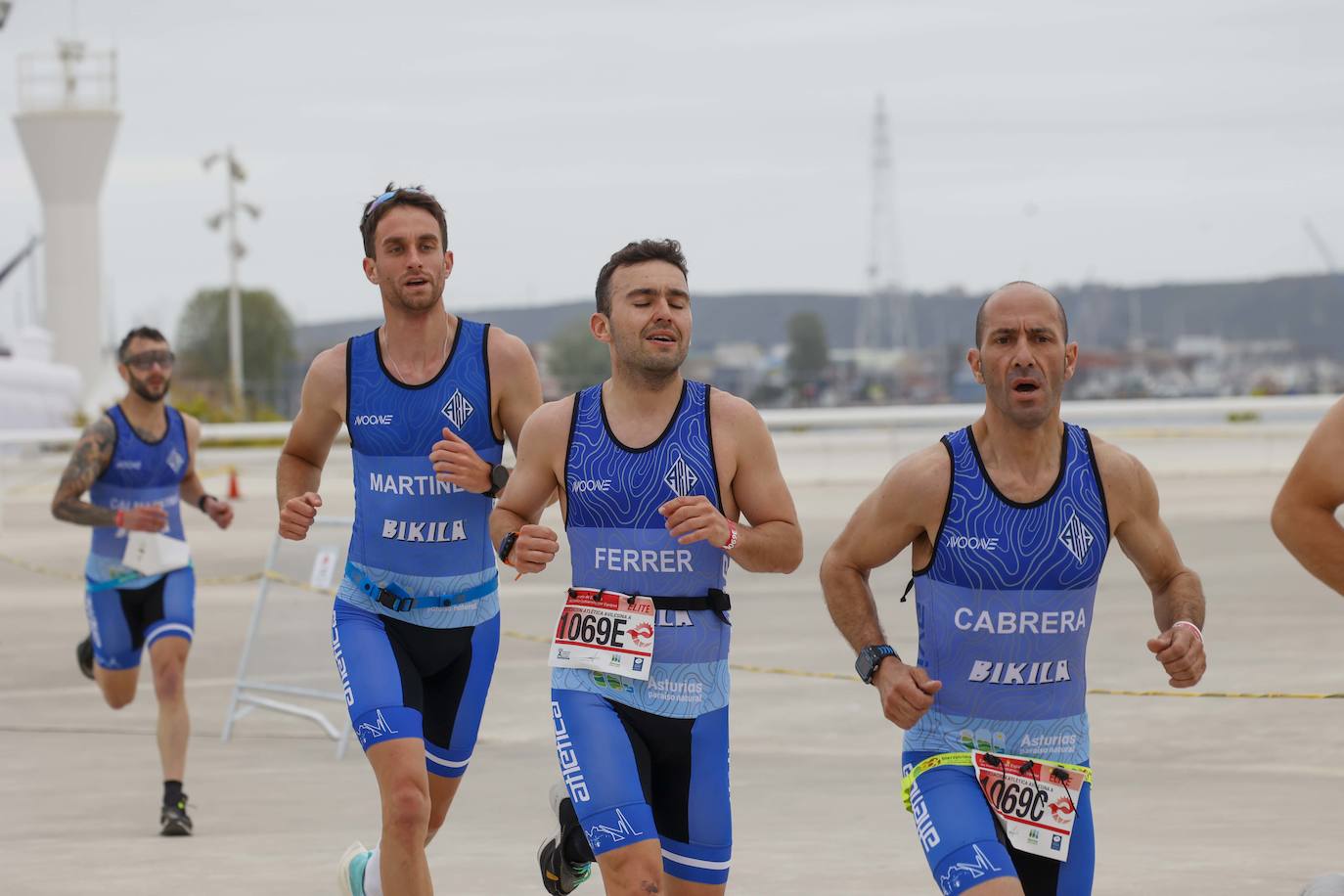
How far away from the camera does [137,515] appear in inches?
394

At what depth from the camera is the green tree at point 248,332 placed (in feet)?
364

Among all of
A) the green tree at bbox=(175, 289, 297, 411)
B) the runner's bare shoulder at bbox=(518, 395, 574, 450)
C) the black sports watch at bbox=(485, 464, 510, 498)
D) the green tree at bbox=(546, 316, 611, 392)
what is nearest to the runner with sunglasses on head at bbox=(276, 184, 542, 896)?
the black sports watch at bbox=(485, 464, 510, 498)

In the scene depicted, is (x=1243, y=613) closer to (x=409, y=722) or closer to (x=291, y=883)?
(x=291, y=883)

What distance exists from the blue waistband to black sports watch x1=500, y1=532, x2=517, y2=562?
0.99 metres

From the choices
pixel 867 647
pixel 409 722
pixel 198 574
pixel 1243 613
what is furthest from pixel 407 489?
pixel 198 574

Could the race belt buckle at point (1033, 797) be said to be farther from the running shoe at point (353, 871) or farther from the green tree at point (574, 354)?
the green tree at point (574, 354)

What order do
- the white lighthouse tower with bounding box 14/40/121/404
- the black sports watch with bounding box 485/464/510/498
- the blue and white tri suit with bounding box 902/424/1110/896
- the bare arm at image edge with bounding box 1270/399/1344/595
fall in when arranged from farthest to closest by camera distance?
1. the white lighthouse tower with bounding box 14/40/121/404
2. the black sports watch with bounding box 485/464/510/498
3. the blue and white tri suit with bounding box 902/424/1110/896
4. the bare arm at image edge with bounding box 1270/399/1344/595

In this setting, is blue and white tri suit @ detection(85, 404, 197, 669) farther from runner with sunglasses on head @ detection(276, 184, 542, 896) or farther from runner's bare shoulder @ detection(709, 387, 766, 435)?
runner's bare shoulder @ detection(709, 387, 766, 435)

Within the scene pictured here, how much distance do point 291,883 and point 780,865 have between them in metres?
2.03

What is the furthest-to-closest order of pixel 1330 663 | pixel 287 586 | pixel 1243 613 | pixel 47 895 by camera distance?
1. pixel 1243 613
2. pixel 1330 663
3. pixel 287 586
4. pixel 47 895

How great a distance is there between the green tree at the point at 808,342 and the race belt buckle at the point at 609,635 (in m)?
Answer: 126

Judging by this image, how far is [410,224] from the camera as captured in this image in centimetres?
687

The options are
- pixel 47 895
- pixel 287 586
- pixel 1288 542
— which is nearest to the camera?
pixel 1288 542

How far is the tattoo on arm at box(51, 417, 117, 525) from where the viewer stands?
398 inches
